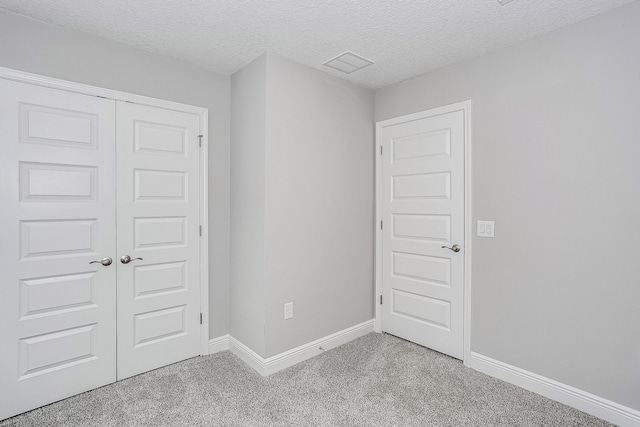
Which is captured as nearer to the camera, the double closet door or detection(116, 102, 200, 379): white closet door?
the double closet door

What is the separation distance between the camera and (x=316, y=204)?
2.86 meters

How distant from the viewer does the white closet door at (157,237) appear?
95.1 inches

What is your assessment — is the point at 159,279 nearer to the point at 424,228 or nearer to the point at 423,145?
the point at 424,228

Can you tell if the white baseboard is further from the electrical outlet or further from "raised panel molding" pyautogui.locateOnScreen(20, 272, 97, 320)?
"raised panel molding" pyautogui.locateOnScreen(20, 272, 97, 320)

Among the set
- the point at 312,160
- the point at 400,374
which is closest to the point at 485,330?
the point at 400,374

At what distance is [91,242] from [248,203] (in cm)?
116

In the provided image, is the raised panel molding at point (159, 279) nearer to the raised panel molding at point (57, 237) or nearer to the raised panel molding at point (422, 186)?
the raised panel molding at point (57, 237)

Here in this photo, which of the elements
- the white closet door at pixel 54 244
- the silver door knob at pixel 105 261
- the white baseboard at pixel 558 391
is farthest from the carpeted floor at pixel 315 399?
the silver door knob at pixel 105 261

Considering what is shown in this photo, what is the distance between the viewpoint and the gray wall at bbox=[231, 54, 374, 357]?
2.56 metres

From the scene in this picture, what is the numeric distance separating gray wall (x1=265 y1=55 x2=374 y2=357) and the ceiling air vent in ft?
0.59

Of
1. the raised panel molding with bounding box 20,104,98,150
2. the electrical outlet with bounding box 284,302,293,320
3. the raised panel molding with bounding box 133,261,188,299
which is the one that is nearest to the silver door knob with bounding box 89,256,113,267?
the raised panel molding with bounding box 133,261,188,299

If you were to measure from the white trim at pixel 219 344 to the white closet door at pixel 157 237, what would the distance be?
5.2 inches

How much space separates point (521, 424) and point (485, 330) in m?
0.72

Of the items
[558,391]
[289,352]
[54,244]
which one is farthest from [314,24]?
[558,391]
